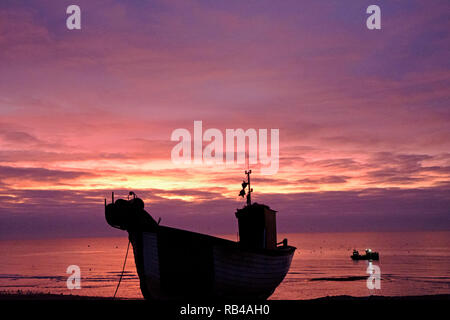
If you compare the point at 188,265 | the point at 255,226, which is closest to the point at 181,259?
the point at 188,265

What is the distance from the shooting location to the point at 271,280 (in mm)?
23609

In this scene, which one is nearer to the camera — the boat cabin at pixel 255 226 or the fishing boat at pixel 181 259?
the fishing boat at pixel 181 259

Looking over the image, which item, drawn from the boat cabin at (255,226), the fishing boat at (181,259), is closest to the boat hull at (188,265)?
the fishing boat at (181,259)

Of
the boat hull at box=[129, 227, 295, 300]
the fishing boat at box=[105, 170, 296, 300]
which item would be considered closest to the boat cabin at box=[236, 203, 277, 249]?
the fishing boat at box=[105, 170, 296, 300]

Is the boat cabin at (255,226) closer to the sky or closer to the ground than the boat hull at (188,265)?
closer to the sky

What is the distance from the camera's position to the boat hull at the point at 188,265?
19.0m

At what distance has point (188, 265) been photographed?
19.0 metres

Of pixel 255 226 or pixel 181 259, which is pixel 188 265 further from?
pixel 255 226

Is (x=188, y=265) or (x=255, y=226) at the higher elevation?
(x=255, y=226)

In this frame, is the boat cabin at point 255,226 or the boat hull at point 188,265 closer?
the boat hull at point 188,265

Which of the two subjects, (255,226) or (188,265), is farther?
(255,226)

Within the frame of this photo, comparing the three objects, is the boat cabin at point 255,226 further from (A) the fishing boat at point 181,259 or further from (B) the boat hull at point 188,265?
(B) the boat hull at point 188,265
